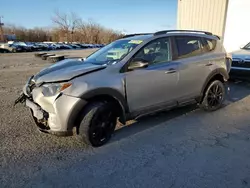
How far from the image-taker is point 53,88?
116 inches

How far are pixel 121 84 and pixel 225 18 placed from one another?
11.0m

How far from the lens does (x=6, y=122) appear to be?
409 centimetres

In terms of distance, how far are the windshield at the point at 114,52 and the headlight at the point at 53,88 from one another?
34.4 inches

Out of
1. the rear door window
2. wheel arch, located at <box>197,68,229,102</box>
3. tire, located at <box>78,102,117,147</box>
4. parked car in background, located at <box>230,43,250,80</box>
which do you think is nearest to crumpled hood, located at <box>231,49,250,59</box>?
parked car in background, located at <box>230,43,250,80</box>

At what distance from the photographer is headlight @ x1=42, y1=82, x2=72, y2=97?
2.89 meters

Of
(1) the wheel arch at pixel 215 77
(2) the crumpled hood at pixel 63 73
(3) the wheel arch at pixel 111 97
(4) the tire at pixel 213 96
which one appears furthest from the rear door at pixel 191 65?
Answer: (2) the crumpled hood at pixel 63 73

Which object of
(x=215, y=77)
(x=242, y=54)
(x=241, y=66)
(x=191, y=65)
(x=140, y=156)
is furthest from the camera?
(x=242, y=54)

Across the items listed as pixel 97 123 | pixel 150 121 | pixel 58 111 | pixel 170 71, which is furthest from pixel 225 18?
pixel 58 111

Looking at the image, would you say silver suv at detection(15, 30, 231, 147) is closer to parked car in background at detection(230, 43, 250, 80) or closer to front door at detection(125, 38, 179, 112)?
front door at detection(125, 38, 179, 112)

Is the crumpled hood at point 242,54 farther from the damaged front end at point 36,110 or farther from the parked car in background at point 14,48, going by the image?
the parked car in background at point 14,48

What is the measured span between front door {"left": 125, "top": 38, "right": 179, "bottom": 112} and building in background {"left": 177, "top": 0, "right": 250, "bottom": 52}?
953 centimetres

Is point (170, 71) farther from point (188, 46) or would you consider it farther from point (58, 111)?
point (58, 111)

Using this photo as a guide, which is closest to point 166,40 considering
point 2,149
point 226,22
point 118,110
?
point 118,110

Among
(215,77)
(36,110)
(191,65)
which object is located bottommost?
(215,77)
